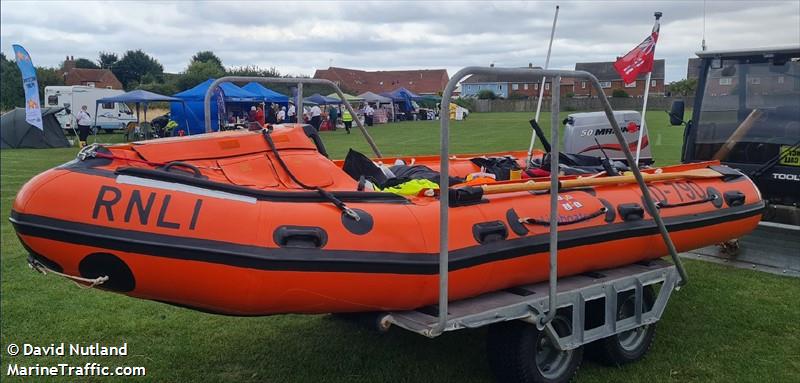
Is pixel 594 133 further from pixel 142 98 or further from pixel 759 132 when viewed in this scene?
pixel 142 98

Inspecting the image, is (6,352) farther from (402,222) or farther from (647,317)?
(647,317)

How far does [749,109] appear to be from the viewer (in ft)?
22.7

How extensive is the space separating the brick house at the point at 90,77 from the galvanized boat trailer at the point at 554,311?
57.8m

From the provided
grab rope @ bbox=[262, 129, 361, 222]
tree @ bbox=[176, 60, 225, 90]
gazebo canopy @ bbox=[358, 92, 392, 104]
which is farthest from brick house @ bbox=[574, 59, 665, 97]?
tree @ bbox=[176, 60, 225, 90]

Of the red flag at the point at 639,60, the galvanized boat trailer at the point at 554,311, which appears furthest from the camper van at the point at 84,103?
the galvanized boat trailer at the point at 554,311

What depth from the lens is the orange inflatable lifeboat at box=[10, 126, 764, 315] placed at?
10.3ft

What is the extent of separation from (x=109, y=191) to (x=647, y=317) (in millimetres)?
3347

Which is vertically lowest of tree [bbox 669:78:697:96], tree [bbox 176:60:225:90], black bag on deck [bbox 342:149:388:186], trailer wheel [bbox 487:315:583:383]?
trailer wheel [bbox 487:315:583:383]

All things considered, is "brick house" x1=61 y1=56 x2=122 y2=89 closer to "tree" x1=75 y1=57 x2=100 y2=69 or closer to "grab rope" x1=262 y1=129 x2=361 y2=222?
"tree" x1=75 y1=57 x2=100 y2=69

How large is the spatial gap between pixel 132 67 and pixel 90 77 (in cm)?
1024

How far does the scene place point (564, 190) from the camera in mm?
4246

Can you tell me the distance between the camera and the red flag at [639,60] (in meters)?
6.45

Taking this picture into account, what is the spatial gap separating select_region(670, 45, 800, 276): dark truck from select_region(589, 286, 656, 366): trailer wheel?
253cm

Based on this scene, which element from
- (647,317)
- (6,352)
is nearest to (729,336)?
(647,317)
